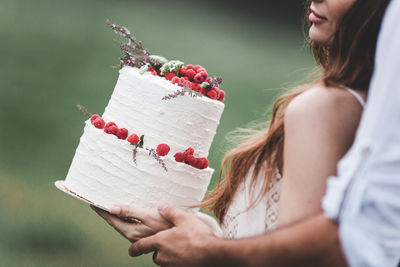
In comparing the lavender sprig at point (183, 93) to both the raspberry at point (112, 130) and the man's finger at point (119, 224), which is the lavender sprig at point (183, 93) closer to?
the raspberry at point (112, 130)

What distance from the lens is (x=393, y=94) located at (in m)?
0.89

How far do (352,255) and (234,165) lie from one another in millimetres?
645

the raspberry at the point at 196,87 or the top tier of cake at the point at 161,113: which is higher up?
the raspberry at the point at 196,87

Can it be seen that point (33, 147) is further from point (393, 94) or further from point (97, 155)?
point (393, 94)

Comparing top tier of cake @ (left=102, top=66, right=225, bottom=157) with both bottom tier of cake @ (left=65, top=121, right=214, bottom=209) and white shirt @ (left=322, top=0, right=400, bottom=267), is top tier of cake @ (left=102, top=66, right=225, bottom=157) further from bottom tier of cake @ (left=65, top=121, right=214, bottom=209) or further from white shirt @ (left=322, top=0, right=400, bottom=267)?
white shirt @ (left=322, top=0, right=400, bottom=267)

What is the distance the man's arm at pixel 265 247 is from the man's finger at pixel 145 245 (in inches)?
4.1

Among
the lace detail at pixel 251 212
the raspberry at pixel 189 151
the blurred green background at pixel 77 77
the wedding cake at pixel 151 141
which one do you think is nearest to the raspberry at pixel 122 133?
the wedding cake at pixel 151 141

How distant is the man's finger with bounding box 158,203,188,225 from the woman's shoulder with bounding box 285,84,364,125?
0.44 meters

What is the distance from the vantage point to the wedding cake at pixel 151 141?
5.57 ft

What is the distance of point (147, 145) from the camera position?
1711 millimetres

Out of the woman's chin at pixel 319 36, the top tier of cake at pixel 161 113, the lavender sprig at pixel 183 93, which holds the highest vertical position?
the woman's chin at pixel 319 36

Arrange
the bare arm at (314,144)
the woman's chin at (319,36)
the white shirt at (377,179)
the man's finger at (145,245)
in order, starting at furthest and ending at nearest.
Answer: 1. the man's finger at (145,245)
2. the woman's chin at (319,36)
3. the bare arm at (314,144)
4. the white shirt at (377,179)

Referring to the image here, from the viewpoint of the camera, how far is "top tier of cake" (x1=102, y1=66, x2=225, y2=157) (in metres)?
1.70

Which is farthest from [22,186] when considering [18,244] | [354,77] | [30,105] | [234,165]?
[354,77]
